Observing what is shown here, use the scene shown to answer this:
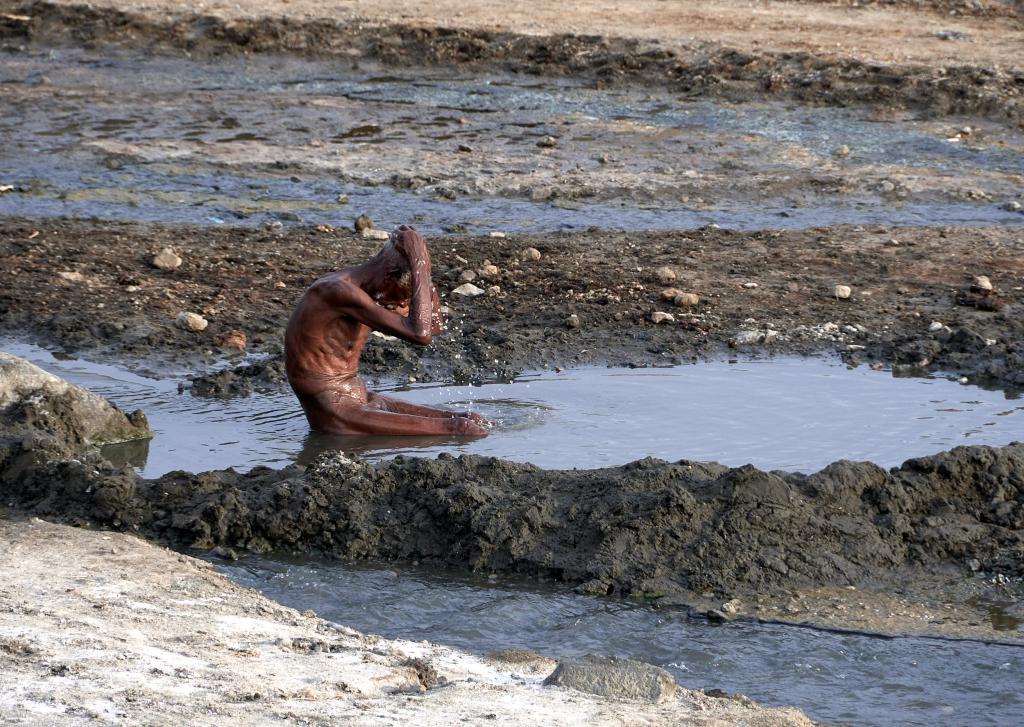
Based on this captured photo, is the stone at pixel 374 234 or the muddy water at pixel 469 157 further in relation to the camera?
the muddy water at pixel 469 157

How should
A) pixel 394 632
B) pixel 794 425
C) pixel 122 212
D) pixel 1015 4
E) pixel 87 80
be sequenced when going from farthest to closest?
pixel 1015 4 → pixel 87 80 → pixel 122 212 → pixel 794 425 → pixel 394 632

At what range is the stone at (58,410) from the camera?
22.5 ft

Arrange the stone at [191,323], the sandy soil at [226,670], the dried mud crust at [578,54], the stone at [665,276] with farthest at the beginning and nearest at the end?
the dried mud crust at [578,54], the stone at [665,276], the stone at [191,323], the sandy soil at [226,670]

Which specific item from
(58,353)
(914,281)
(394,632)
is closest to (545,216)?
Result: (914,281)

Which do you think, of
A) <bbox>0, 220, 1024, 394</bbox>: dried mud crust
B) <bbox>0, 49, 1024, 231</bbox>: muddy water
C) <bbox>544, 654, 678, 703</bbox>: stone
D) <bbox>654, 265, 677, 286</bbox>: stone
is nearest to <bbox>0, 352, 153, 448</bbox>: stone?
<bbox>0, 220, 1024, 394</bbox>: dried mud crust

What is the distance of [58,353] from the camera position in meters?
8.53

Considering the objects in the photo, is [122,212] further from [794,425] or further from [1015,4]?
[1015,4]

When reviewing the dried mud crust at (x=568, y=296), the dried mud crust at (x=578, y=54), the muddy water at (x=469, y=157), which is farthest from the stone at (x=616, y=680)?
the dried mud crust at (x=578, y=54)

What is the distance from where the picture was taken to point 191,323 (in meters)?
8.74

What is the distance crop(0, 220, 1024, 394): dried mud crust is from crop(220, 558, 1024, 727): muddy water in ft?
8.80

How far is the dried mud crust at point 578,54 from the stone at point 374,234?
563 centimetres

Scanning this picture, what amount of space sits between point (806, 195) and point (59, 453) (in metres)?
7.60

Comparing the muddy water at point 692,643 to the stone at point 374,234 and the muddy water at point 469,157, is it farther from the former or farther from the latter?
the muddy water at point 469,157

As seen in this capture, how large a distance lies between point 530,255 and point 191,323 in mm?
2433
